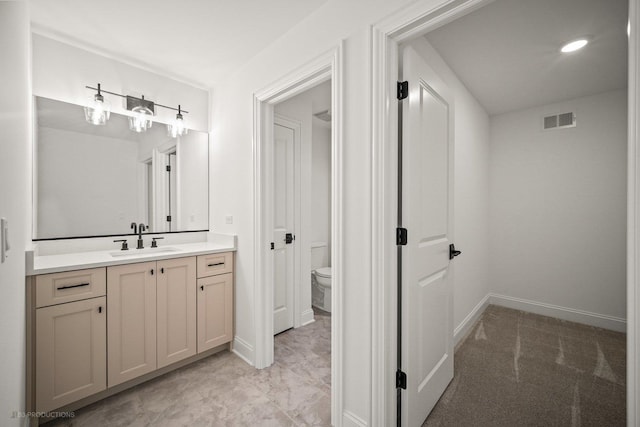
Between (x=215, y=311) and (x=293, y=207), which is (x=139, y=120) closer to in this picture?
(x=293, y=207)

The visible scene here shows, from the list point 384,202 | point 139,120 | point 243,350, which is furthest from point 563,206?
point 139,120

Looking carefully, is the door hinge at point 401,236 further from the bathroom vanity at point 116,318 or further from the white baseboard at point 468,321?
the white baseboard at point 468,321

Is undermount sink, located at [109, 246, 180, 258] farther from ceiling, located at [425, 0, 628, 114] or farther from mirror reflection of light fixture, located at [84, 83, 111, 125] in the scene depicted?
ceiling, located at [425, 0, 628, 114]

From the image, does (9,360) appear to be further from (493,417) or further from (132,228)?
(493,417)

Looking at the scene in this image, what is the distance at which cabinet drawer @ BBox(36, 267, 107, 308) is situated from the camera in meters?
1.51

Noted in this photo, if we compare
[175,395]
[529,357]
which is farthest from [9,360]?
[529,357]

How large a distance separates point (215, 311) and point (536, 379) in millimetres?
2504

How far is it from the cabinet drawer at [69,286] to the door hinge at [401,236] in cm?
180

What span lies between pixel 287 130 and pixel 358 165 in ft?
5.14

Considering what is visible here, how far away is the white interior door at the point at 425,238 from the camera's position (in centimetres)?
139

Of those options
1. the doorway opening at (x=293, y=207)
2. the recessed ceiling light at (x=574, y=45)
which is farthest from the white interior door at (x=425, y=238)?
the doorway opening at (x=293, y=207)

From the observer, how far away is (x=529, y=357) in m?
2.30

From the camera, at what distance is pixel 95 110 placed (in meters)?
2.11

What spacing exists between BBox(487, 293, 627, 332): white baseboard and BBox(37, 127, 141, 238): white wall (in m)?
4.22
